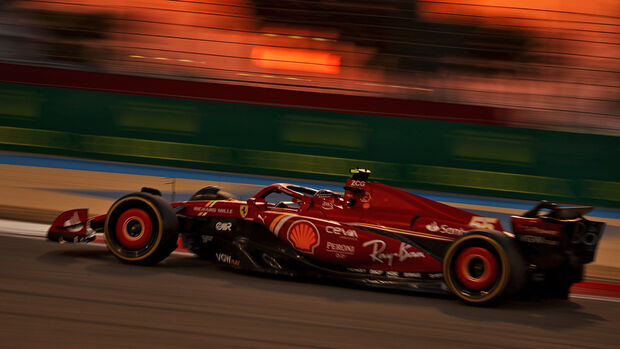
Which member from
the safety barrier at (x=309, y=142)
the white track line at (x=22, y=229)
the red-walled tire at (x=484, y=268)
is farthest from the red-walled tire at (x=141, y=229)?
the safety barrier at (x=309, y=142)

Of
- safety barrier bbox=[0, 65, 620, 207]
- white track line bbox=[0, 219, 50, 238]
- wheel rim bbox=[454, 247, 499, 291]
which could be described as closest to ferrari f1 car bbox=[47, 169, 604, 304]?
wheel rim bbox=[454, 247, 499, 291]

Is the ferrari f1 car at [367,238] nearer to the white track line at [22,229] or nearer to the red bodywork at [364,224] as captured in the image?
the red bodywork at [364,224]

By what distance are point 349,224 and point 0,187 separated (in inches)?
245

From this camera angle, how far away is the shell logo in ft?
20.6

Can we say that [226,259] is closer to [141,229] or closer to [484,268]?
[141,229]

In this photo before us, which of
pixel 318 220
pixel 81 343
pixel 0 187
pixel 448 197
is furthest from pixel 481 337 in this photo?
pixel 448 197

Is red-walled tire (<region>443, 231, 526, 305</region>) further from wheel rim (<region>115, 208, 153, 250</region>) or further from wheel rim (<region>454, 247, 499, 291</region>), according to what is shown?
wheel rim (<region>115, 208, 153, 250</region>)

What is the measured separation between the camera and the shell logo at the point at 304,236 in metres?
6.28

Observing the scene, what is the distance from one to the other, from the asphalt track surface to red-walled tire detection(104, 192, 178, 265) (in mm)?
135

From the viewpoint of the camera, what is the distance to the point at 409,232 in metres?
6.07

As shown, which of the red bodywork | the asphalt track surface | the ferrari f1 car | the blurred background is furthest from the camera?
the blurred background

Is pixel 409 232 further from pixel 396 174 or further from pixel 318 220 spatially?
pixel 396 174

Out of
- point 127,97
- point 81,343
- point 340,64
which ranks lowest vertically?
point 81,343

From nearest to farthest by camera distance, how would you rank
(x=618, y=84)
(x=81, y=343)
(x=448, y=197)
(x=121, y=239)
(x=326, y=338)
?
1. (x=81, y=343)
2. (x=326, y=338)
3. (x=121, y=239)
4. (x=448, y=197)
5. (x=618, y=84)
